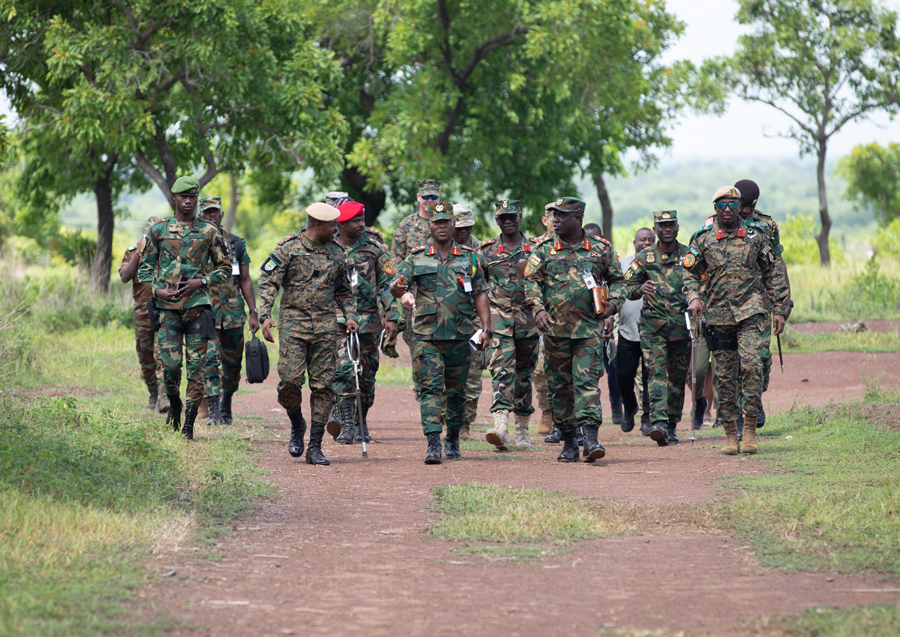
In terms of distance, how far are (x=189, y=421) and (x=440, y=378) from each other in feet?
7.32

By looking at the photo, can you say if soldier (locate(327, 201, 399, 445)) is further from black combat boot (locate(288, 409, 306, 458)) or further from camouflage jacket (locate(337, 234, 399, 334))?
black combat boot (locate(288, 409, 306, 458))

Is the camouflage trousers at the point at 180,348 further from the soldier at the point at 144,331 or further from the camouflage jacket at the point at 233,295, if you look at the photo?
the camouflage jacket at the point at 233,295

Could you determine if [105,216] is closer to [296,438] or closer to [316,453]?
[296,438]

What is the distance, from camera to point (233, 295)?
10961 millimetres

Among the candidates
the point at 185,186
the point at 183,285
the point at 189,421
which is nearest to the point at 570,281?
the point at 183,285

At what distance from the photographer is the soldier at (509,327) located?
384 inches

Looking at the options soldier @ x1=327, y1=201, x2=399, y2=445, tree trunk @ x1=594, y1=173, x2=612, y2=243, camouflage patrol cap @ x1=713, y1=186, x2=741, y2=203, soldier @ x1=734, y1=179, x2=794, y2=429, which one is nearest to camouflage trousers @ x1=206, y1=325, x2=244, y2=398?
soldier @ x1=327, y1=201, x2=399, y2=445

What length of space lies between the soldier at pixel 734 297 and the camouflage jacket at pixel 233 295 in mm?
4478

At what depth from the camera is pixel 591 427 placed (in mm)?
9062

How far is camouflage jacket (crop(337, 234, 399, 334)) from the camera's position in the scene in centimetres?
1039

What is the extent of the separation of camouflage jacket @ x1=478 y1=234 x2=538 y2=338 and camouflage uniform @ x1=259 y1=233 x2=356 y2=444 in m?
1.83

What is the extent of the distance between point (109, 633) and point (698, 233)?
665 cm

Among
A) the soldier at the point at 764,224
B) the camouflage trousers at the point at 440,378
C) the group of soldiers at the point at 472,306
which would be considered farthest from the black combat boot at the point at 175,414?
the soldier at the point at 764,224

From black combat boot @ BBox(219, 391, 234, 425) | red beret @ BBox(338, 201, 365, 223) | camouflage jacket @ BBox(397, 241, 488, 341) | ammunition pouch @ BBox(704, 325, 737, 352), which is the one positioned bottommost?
black combat boot @ BBox(219, 391, 234, 425)
